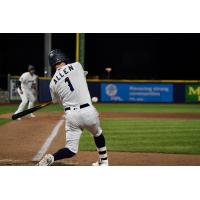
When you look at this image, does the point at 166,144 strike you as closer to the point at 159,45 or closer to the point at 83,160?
the point at 83,160

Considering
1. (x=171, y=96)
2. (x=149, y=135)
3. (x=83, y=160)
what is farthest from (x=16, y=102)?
(x=83, y=160)

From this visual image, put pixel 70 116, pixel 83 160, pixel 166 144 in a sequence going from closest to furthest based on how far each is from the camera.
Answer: pixel 70 116 → pixel 83 160 → pixel 166 144

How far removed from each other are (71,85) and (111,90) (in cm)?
2148

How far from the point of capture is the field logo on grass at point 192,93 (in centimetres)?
2711

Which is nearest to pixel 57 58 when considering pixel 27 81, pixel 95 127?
pixel 95 127

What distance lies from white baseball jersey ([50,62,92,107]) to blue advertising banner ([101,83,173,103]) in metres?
21.2

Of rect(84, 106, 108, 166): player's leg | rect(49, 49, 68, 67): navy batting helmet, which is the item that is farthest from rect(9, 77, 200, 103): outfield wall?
rect(49, 49, 68, 67): navy batting helmet

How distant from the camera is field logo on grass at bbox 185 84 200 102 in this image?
27.1 metres

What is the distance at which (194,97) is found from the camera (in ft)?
88.9

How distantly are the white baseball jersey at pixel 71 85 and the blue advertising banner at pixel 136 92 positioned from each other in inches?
836

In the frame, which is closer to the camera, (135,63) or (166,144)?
(166,144)

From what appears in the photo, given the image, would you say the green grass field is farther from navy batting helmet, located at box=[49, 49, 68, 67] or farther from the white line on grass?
navy batting helmet, located at box=[49, 49, 68, 67]

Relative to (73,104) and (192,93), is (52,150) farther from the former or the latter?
(192,93)

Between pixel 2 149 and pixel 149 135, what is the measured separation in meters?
3.82
